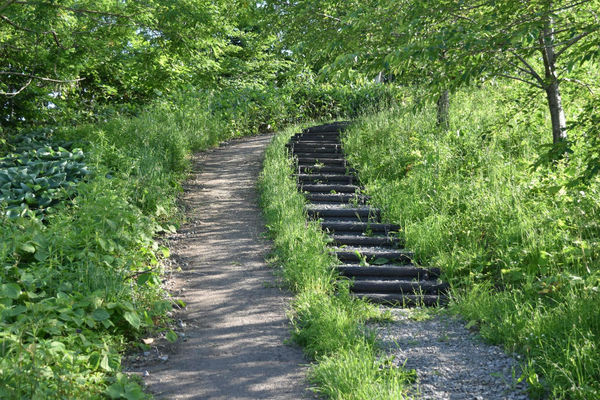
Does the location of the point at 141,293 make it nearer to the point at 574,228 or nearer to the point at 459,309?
the point at 459,309

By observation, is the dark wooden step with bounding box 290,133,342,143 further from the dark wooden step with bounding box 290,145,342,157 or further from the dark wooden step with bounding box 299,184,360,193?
the dark wooden step with bounding box 299,184,360,193

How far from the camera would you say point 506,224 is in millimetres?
7723

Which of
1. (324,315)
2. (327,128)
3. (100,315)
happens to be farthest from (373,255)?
(327,128)

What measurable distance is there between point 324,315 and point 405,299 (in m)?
1.71

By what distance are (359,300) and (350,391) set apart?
2166 millimetres

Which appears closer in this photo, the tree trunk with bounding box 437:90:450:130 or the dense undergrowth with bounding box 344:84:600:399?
the dense undergrowth with bounding box 344:84:600:399

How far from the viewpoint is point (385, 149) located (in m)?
12.1

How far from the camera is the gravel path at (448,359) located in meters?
4.59

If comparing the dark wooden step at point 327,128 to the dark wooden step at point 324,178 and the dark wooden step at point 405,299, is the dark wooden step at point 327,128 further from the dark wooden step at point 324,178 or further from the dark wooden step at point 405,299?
the dark wooden step at point 405,299

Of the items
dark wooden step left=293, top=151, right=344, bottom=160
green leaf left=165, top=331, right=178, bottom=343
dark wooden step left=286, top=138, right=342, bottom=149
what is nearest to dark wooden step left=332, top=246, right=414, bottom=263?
green leaf left=165, top=331, right=178, bottom=343

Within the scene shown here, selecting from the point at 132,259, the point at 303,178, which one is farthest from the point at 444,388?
the point at 303,178

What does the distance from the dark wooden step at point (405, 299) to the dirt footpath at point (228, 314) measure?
3.51 feet

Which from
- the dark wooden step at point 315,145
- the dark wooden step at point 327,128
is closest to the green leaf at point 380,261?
the dark wooden step at point 315,145

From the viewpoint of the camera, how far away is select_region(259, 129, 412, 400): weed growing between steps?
4.38m
